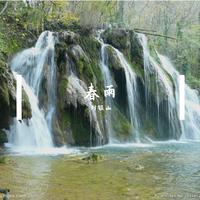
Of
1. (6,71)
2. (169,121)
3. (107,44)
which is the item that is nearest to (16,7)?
(6,71)

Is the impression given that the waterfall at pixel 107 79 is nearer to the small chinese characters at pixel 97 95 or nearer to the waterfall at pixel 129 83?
the waterfall at pixel 129 83

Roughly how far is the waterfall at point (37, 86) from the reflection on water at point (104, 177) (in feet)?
8.64

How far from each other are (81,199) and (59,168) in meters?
3.19

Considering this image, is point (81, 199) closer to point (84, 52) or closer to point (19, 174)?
point (19, 174)

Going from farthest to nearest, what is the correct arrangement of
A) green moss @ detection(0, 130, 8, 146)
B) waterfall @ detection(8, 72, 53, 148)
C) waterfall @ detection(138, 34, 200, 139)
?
waterfall @ detection(138, 34, 200, 139) < waterfall @ detection(8, 72, 53, 148) < green moss @ detection(0, 130, 8, 146)

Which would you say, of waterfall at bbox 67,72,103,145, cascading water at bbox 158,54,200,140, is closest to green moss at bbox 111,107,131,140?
waterfall at bbox 67,72,103,145

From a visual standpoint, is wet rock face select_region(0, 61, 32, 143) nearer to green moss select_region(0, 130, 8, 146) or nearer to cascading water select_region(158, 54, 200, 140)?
green moss select_region(0, 130, 8, 146)

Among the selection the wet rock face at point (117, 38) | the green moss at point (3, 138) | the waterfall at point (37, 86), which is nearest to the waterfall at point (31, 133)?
the waterfall at point (37, 86)

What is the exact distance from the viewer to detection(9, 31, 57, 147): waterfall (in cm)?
1566

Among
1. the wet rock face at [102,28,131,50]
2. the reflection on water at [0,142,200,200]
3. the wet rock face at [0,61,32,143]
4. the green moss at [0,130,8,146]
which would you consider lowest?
the reflection on water at [0,142,200,200]

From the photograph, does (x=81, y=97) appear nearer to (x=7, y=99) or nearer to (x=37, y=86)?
(x=37, y=86)

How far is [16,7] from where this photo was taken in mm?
12414

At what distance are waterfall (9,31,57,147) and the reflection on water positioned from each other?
2634 millimetres

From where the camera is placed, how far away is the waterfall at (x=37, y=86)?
15664 mm
